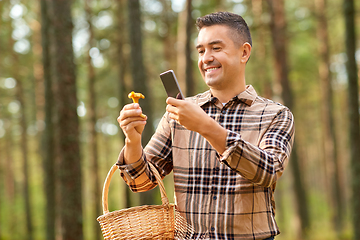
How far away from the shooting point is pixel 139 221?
6.83ft

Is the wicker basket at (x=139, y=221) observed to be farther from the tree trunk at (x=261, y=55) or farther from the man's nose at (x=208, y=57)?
the tree trunk at (x=261, y=55)

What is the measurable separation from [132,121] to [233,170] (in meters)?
0.62

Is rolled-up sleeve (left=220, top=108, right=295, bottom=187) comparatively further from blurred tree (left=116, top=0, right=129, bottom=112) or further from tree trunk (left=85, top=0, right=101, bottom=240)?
tree trunk (left=85, top=0, right=101, bottom=240)

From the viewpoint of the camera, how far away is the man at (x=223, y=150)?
73.9 inches

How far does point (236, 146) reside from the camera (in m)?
1.72

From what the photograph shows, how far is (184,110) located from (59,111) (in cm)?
459

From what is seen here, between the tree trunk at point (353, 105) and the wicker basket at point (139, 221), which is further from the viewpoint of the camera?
the tree trunk at point (353, 105)

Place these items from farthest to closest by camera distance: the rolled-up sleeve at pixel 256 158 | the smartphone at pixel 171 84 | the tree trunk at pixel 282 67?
the tree trunk at pixel 282 67 < the smartphone at pixel 171 84 < the rolled-up sleeve at pixel 256 158

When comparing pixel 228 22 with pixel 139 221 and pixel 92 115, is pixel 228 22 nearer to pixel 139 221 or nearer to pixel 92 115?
pixel 139 221

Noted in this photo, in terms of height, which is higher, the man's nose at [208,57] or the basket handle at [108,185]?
the man's nose at [208,57]

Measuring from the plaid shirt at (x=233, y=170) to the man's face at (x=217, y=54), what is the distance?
176 millimetres

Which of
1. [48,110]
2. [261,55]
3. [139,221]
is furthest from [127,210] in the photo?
[261,55]

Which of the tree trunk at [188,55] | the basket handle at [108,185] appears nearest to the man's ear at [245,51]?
the basket handle at [108,185]

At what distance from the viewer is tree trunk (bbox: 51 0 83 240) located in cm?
583
